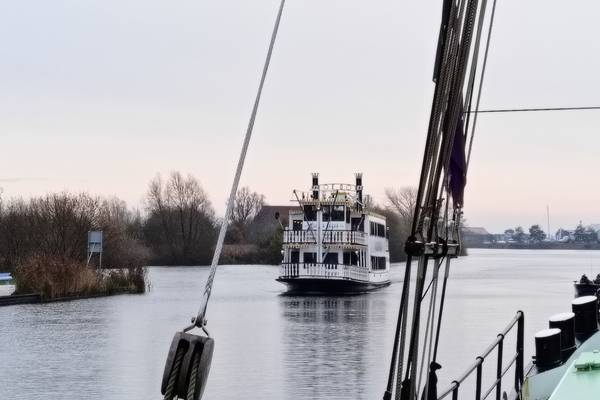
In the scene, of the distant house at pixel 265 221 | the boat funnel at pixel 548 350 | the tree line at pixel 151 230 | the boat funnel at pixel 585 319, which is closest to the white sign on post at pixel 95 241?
the tree line at pixel 151 230

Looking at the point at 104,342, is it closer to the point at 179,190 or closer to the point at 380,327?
the point at 380,327

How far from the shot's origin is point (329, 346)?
23.8m

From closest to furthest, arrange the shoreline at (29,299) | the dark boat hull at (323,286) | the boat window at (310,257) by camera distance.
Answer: the shoreline at (29,299), the dark boat hull at (323,286), the boat window at (310,257)

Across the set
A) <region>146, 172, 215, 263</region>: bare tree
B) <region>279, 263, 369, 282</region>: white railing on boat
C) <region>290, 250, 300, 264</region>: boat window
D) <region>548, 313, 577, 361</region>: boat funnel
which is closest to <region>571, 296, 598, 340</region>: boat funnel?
<region>548, 313, 577, 361</region>: boat funnel

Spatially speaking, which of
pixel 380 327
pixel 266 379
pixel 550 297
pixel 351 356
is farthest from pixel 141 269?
pixel 266 379

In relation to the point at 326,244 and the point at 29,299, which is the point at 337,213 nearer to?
the point at 326,244

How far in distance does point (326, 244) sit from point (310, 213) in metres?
1.92

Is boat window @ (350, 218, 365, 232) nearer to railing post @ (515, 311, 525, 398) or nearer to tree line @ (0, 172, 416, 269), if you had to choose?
tree line @ (0, 172, 416, 269)

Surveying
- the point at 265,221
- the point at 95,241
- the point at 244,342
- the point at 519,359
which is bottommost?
the point at 244,342

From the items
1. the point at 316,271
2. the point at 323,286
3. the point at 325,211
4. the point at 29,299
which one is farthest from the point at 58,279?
the point at 325,211

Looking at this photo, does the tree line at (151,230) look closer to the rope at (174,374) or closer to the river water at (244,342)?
the river water at (244,342)

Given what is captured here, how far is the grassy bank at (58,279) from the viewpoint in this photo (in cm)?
4047

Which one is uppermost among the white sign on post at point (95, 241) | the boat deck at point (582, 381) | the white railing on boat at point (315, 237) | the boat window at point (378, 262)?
the white railing on boat at point (315, 237)

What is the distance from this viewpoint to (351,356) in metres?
21.7
